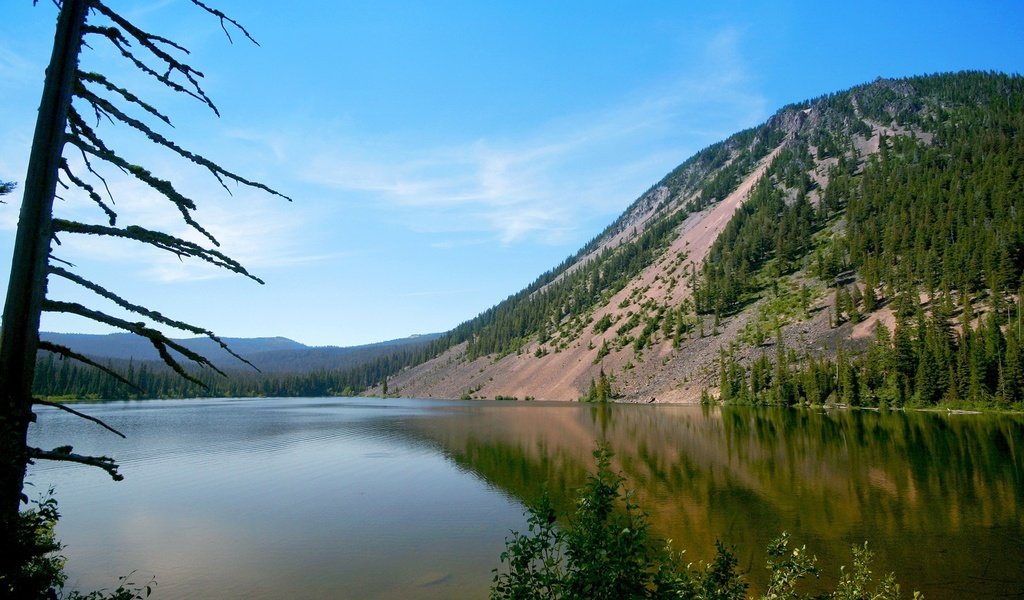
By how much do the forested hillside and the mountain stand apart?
1.26 ft

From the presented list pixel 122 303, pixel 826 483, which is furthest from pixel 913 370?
pixel 122 303

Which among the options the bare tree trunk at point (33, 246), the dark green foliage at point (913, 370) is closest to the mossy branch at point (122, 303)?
the bare tree trunk at point (33, 246)

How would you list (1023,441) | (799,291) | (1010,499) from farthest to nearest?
(799,291), (1023,441), (1010,499)

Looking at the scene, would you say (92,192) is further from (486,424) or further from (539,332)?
(539,332)

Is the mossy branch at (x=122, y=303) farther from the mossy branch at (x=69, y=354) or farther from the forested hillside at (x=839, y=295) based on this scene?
Answer: the forested hillside at (x=839, y=295)

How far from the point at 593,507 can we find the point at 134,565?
64.3 feet

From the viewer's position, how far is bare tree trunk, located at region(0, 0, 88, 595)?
13.9 ft

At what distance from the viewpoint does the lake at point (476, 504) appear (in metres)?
17.3

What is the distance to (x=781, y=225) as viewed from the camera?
14700cm

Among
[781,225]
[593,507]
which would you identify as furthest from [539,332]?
[593,507]

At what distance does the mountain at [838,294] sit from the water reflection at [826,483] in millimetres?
21548

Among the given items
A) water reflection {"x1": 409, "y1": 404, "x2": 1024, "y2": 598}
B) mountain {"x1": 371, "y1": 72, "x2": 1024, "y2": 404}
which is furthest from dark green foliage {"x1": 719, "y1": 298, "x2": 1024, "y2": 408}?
water reflection {"x1": 409, "y1": 404, "x2": 1024, "y2": 598}

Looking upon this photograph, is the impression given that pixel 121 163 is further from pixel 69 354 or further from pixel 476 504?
pixel 476 504

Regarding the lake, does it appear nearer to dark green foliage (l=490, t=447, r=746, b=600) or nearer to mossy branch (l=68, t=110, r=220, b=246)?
dark green foliage (l=490, t=447, r=746, b=600)
